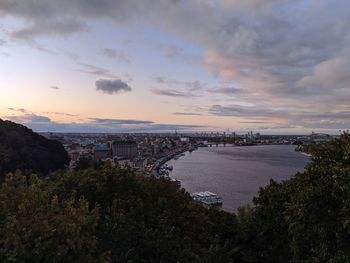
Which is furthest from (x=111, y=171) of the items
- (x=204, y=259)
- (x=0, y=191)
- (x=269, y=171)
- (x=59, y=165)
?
(x=269, y=171)

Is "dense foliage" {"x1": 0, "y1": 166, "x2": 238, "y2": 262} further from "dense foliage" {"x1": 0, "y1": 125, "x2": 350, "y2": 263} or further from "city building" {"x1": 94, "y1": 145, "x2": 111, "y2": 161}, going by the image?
"city building" {"x1": 94, "y1": 145, "x2": 111, "y2": 161}

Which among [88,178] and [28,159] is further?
[28,159]

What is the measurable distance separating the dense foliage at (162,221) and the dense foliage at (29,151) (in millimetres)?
38736

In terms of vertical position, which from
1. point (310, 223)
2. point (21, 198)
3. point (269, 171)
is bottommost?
point (269, 171)

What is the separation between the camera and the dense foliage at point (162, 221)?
6.19 meters

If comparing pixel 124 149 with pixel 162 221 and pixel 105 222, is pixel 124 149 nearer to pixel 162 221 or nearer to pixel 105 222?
pixel 162 221

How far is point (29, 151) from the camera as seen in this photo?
188 feet

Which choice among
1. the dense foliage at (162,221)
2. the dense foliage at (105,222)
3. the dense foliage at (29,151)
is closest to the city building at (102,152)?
the dense foliage at (29,151)

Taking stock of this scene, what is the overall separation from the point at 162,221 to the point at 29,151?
165 feet

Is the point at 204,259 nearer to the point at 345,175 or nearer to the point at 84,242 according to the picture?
the point at 345,175

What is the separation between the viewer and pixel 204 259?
35.7 feet

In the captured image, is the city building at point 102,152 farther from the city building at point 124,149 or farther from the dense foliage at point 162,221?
the dense foliage at point 162,221

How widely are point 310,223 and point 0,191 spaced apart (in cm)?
662

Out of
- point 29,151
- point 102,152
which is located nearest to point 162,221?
point 29,151
